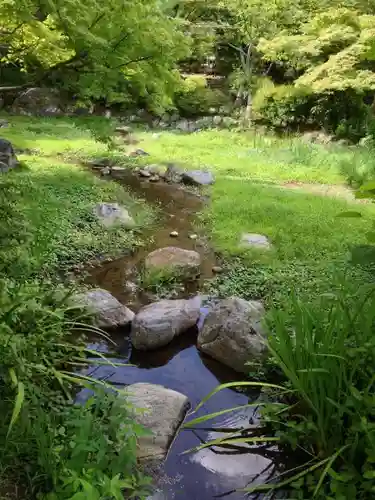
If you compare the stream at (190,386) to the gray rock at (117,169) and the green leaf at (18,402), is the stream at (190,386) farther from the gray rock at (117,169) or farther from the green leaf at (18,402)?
the gray rock at (117,169)

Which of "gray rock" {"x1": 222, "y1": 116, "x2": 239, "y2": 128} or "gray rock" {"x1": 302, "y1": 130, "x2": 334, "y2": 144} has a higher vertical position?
"gray rock" {"x1": 302, "y1": 130, "x2": 334, "y2": 144}

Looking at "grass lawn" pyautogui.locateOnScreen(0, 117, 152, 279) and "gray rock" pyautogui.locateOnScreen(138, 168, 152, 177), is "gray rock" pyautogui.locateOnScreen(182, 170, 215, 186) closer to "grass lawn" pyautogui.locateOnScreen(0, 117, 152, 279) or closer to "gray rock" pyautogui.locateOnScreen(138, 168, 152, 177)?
"gray rock" pyautogui.locateOnScreen(138, 168, 152, 177)

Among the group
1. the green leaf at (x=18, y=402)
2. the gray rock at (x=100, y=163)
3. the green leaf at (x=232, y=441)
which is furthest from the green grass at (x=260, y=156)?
the green leaf at (x=18, y=402)

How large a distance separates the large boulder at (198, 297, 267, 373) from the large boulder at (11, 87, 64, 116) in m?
12.9

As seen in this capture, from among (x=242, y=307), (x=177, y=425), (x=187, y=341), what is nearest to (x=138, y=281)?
(x=187, y=341)

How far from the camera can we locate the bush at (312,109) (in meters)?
13.8

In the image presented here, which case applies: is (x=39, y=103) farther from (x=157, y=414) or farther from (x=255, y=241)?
(x=157, y=414)

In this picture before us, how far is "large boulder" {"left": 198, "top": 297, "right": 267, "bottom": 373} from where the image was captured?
4.15 metres

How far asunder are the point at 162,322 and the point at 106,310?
0.56 m

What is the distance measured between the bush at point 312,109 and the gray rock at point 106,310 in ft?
34.8

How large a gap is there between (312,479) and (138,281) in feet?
11.1

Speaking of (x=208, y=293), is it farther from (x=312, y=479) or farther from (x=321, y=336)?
(x=312, y=479)

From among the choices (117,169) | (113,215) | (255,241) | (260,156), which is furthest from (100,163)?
(255,241)

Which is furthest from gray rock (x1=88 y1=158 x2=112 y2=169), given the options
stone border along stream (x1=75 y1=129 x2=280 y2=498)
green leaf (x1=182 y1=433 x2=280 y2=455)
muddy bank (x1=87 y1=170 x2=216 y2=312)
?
green leaf (x1=182 y1=433 x2=280 y2=455)
